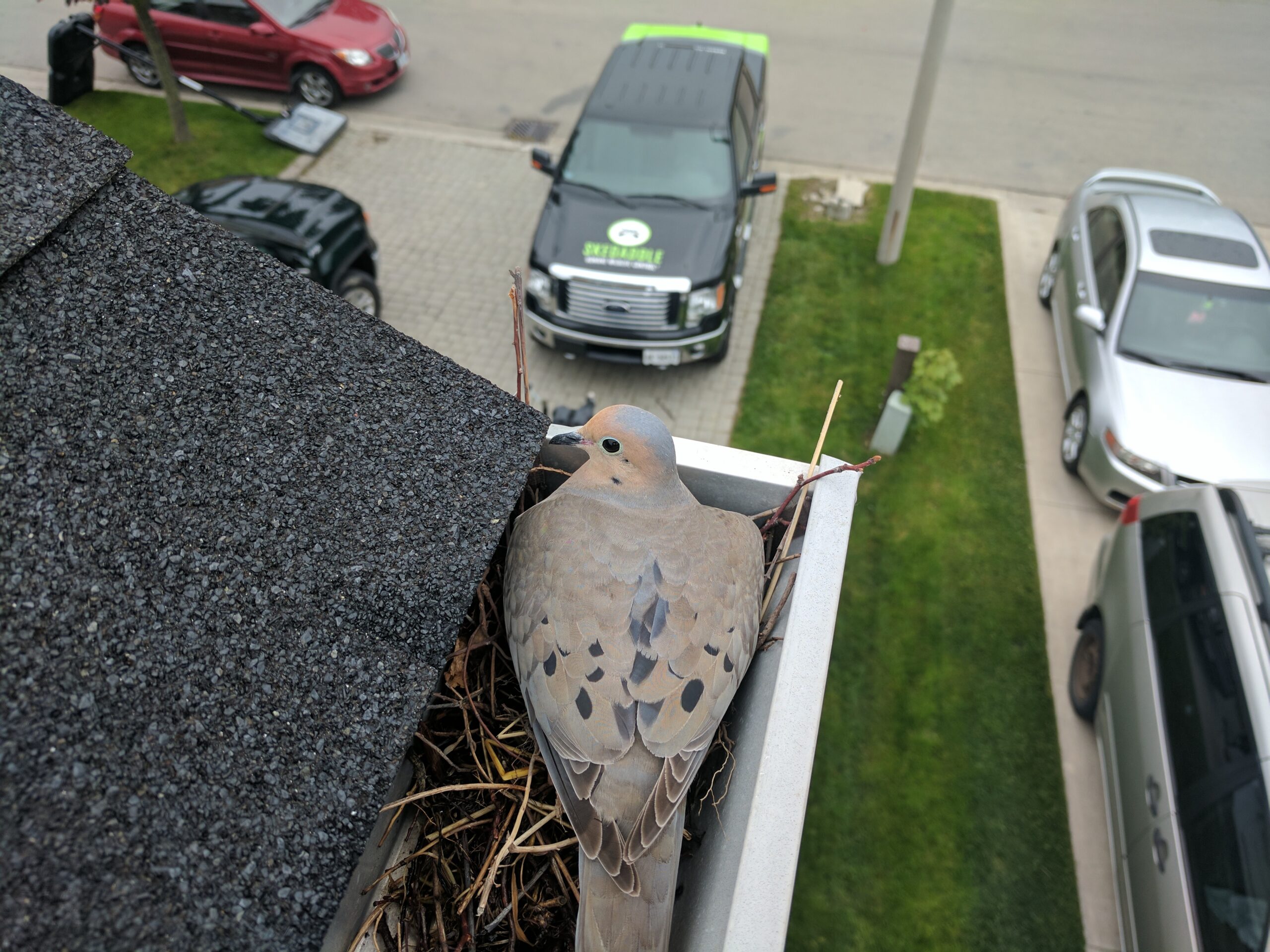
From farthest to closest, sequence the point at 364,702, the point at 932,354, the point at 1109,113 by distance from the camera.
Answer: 1. the point at 1109,113
2. the point at 932,354
3. the point at 364,702

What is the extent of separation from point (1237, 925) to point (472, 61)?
45.3 ft

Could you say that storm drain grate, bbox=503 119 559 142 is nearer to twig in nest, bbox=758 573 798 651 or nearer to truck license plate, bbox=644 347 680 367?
truck license plate, bbox=644 347 680 367

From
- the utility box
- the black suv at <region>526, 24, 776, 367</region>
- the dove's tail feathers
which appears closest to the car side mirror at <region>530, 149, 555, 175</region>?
the black suv at <region>526, 24, 776, 367</region>

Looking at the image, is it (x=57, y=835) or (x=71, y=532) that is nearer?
(x=57, y=835)

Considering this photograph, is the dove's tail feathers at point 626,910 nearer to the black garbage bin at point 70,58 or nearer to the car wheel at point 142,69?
the black garbage bin at point 70,58

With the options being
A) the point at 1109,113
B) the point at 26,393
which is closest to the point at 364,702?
the point at 26,393

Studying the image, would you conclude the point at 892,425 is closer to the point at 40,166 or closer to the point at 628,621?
the point at 628,621

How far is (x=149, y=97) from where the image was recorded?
11.2 m

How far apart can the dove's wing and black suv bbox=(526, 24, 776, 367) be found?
17.3 feet

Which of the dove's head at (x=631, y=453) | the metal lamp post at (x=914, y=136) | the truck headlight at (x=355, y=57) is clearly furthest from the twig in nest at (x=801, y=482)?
the truck headlight at (x=355, y=57)

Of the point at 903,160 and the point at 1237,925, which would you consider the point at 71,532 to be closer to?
the point at 1237,925

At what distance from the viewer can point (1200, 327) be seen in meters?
6.85

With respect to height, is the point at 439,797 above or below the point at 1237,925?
above

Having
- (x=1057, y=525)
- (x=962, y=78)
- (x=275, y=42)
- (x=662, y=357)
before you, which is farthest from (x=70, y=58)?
(x=962, y=78)
